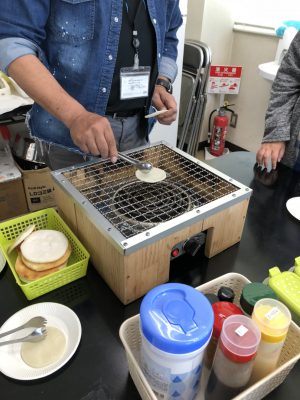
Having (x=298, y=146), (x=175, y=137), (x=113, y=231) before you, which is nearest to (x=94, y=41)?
(x=113, y=231)

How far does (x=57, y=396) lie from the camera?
0.52 meters

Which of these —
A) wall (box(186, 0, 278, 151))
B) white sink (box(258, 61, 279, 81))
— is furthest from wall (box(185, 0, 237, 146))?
white sink (box(258, 61, 279, 81))

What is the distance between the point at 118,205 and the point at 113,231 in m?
0.10

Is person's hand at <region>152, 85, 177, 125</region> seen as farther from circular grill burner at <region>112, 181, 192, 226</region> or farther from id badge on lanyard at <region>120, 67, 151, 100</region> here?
circular grill burner at <region>112, 181, 192, 226</region>

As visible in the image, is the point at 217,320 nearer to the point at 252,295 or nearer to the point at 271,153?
the point at 252,295

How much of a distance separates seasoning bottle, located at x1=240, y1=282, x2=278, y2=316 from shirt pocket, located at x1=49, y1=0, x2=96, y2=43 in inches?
31.0

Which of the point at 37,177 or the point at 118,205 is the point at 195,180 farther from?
the point at 37,177

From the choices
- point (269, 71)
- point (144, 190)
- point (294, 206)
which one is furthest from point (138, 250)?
point (269, 71)

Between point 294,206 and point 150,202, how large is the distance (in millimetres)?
492

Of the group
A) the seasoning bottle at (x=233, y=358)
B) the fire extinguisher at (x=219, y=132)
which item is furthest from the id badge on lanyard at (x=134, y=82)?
the fire extinguisher at (x=219, y=132)

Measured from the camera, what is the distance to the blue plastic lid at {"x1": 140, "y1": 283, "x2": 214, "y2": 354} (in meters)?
0.40

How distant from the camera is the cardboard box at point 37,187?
1920 mm

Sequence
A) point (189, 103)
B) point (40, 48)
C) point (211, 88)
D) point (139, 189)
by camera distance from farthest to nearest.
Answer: point (211, 88)
point (189, 103)
point (40, 48)
point (139, 189)

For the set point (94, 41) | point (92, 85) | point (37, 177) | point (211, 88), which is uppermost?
point (94, 41)
